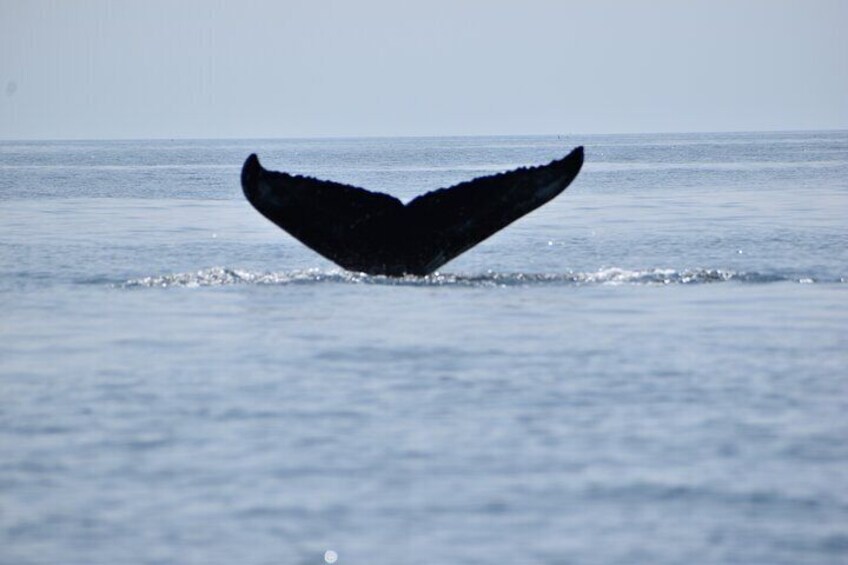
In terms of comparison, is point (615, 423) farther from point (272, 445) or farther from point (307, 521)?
point (307, 521)

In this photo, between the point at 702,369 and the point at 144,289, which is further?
the point at 144,289

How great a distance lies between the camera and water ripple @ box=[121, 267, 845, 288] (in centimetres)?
1647

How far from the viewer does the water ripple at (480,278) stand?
16469 mm

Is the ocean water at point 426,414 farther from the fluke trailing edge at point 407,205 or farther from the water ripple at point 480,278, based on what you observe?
the fluke trailing edge at point 407,205

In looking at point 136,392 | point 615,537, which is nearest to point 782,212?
point 136,392

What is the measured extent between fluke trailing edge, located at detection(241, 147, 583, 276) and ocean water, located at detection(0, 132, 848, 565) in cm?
66

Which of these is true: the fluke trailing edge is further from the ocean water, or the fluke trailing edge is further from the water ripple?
the water ripple

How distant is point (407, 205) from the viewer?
1404cm

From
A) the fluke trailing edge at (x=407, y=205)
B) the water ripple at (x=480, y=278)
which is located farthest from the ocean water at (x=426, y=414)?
the fluke trailing edge at (x=407, y=205)

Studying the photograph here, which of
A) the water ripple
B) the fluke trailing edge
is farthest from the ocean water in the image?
the fluke trailing edge

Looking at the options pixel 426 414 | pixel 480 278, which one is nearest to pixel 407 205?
pixel 480 278

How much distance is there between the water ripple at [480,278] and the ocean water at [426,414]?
7cm

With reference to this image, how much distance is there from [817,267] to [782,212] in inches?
535

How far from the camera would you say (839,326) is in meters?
13.4
